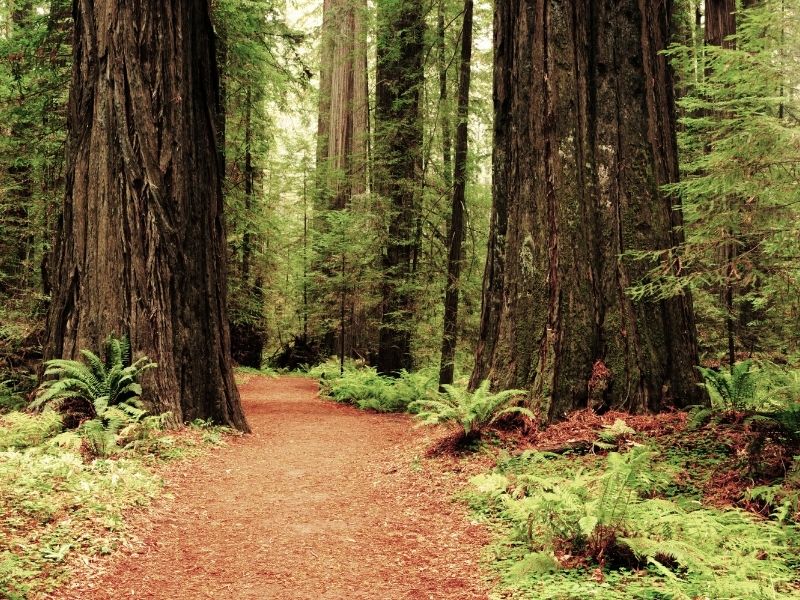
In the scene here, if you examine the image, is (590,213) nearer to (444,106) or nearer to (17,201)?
(444,106)

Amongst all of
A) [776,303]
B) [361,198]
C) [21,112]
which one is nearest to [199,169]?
[21,112]

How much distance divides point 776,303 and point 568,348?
281 centimetres

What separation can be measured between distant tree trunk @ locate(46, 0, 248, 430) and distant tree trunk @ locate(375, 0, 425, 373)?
203 inches

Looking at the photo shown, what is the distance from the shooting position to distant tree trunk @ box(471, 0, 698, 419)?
596 centimetres

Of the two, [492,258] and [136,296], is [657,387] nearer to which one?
[492,258]

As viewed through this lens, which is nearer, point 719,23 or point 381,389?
point 719,23

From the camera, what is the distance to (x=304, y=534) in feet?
14.6

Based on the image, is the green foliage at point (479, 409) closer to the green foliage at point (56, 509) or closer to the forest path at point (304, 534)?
the forest path at point (304, 534)

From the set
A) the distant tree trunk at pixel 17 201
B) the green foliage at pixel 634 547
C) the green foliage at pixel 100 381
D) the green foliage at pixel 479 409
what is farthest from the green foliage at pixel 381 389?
the green foliage at pixel 634 547

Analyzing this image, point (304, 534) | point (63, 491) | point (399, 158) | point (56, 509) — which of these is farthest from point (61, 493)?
point (399, 158)

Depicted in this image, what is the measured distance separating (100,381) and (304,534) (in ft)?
11.4

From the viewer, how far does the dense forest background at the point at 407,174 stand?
528 cm

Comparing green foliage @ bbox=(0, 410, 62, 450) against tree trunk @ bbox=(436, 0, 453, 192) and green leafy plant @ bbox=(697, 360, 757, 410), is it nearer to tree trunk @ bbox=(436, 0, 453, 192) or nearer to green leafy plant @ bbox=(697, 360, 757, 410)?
green leafy plant @ bbox=(697, 360, 757, 410)

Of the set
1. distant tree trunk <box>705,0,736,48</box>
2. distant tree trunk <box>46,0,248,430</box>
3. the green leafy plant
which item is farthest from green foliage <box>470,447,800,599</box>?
distant tree trunk <box>705,0,736,48</box>
